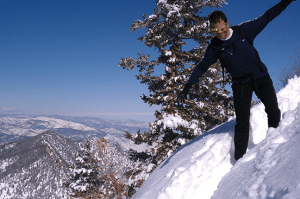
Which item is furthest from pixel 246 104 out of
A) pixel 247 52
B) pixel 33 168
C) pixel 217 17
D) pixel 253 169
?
pixel 33 168

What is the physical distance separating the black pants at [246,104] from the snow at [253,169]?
0.48 ft

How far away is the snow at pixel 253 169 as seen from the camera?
129cm

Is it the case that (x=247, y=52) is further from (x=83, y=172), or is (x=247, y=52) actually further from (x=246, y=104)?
(x=83, y=172)

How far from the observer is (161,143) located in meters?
7.92

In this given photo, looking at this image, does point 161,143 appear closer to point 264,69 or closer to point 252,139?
point 252,139

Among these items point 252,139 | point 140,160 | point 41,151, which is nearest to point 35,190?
point 41,151

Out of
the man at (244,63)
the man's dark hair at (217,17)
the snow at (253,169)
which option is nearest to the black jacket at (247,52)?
the man at (244,63)

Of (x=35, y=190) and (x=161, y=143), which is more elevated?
(x=161, y=143)

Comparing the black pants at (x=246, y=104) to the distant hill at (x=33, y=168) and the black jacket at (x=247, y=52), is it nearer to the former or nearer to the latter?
the black jacket at (x=247, y=52)

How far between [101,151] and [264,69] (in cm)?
522

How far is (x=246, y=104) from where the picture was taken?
241 centimetres

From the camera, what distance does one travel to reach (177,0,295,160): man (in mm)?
2201

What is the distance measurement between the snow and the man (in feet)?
0.87

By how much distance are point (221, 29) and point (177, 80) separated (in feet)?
18.1
